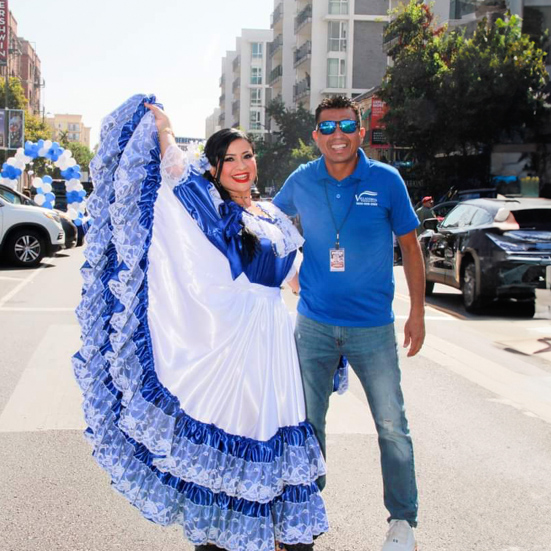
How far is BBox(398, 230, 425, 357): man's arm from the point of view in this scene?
368cm

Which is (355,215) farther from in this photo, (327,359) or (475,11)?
(475,11)

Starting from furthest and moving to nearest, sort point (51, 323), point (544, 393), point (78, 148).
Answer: point (78, 148) < point (51, 323) < point (544, 393)

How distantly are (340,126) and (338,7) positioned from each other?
62532 mm

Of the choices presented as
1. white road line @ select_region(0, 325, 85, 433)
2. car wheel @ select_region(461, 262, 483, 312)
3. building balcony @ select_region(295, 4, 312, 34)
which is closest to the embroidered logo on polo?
white road line @ select_region(0, 325, 85, 433)

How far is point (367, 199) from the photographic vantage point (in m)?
3.62

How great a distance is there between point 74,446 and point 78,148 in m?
118

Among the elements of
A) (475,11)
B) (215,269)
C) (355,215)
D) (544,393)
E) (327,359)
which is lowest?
(544,393)

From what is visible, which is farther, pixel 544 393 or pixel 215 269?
pixel 544 393

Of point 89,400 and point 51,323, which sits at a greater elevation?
point 89,400

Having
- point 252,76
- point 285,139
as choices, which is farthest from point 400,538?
point 252,76

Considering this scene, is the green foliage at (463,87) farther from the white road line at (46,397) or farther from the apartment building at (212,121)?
the apartment building at (212,121)

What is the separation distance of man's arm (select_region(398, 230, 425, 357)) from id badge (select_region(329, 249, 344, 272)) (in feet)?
0.95

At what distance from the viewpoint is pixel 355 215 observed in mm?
3605

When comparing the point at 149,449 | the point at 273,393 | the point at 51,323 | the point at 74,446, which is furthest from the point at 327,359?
the point at 51,323
